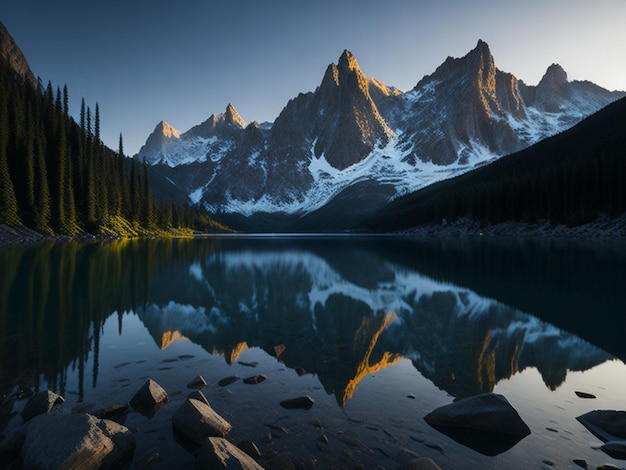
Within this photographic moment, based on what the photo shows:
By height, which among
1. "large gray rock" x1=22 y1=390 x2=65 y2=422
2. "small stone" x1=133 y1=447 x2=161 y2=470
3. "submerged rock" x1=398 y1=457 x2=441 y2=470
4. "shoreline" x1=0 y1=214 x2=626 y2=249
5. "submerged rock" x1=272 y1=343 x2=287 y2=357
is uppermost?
"shoreline" x1=0 y1=214 x2=626 y2=249

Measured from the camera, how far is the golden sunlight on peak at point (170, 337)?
1526 cm

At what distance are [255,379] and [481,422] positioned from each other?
6.67 metres

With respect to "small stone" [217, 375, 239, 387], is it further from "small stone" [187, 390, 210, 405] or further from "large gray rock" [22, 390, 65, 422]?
"large gray rock" [22, 390, 65, 422]

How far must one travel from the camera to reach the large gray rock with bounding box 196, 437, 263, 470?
6246 mm

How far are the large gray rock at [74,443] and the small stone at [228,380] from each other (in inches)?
143

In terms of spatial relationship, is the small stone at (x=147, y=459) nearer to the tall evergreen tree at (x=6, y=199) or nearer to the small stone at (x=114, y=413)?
the small stone at (x=114, y=413)

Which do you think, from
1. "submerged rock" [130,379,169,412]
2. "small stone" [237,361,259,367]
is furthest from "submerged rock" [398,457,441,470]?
"small stone" [237,361,259,367]

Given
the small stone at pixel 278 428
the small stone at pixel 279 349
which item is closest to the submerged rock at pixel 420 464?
the small stone at pixel 278 428

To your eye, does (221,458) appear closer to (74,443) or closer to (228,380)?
(74,443)

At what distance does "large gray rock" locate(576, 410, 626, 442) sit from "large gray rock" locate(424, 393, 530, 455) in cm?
163

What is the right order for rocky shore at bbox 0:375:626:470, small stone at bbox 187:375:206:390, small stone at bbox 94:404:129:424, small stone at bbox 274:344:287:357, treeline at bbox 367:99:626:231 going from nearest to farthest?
rocky shore at bbox 0:375:626:470 → small stone at bbox 94:404:129:424 → small stone at bbox 187:375:206:390 → small stone at bbox 274:344:287:357 → treeline at bbox 367:99:626:231

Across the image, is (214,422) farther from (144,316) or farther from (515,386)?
(144,316)

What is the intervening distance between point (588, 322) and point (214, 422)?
19826mm

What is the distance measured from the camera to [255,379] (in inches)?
442
